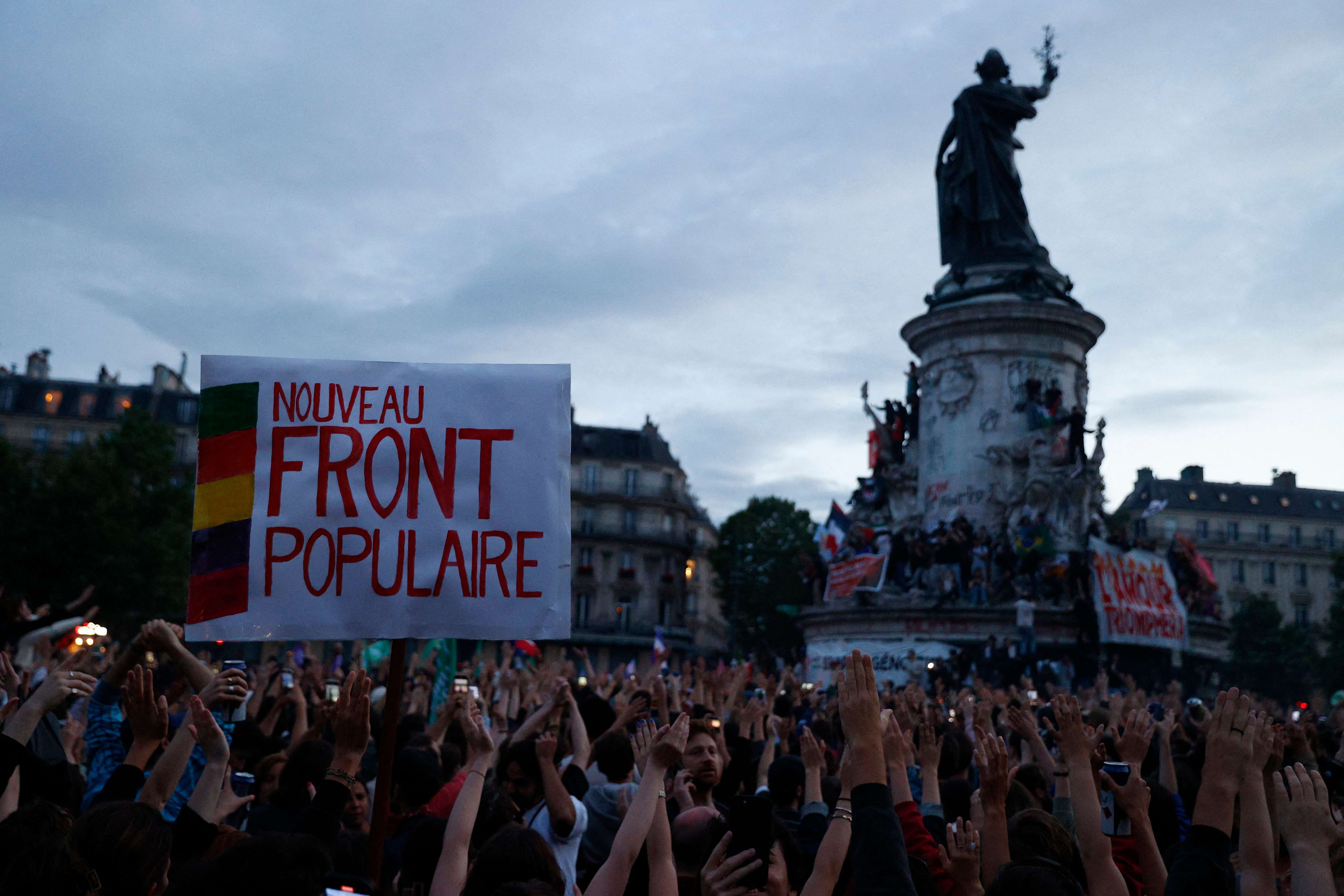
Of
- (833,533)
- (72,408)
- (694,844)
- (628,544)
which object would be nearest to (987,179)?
(833,533)

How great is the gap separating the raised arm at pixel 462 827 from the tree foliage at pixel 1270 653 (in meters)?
68.6

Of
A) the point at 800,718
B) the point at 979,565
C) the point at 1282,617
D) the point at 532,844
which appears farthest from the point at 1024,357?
the point at 1282,617

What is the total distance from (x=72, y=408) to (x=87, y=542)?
3285 cm

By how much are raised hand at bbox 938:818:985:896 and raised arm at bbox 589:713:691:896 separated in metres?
0.95

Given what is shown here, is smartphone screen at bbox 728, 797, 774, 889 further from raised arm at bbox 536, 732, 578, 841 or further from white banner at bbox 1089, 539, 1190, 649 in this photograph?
white banner at bbox 1089, 539, 1190, 649

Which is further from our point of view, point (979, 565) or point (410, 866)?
point (979, 565)

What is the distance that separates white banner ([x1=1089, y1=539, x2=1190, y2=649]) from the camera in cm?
3281

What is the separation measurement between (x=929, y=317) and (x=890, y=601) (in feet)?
31.0

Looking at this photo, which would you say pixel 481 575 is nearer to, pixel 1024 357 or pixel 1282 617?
pixel 1024 357

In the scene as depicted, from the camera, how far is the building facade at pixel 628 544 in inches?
2776

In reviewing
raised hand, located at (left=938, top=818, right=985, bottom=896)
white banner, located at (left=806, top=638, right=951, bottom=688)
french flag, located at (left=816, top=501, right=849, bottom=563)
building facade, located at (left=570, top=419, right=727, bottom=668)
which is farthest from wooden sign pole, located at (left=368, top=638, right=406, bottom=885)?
building facade, located at (left=570, top=419, right=727, bottom=668)

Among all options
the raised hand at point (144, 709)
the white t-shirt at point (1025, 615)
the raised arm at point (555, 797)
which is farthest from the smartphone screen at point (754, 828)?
the white t-shirt at point (1025, 615)

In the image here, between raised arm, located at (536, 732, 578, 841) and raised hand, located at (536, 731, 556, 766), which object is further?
raised hand, located at (536, 731, 556, 766)

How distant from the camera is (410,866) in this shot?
424cm
